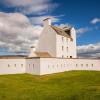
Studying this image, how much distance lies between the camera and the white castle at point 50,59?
172 feet

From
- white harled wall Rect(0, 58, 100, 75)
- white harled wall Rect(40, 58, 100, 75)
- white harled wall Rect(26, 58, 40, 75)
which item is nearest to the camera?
white harled wall Rect(0, 58, 100, 75)

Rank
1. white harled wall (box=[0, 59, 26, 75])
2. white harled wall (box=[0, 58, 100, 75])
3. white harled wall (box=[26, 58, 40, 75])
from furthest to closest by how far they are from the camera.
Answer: white harled wall (box=[26, 58, 40, 75]) < white harled wall (box=[0, 58, 100, 75]) < white harled wall (box=[0, 59, 26, 75])

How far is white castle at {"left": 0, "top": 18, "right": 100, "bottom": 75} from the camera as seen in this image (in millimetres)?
52344

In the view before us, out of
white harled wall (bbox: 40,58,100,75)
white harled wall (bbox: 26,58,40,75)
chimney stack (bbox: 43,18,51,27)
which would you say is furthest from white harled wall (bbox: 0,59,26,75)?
chimney stack (bbox: 43,18,51,27)

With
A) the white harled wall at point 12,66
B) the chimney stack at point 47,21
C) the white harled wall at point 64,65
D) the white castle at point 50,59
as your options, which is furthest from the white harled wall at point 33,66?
the chimney stack at point 47,21

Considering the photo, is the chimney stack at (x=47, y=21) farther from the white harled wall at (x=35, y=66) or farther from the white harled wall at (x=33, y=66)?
the white harled wall at (x=33, y=66)

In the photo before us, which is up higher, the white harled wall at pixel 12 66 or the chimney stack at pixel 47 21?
the chimney stack at pixel 47 21

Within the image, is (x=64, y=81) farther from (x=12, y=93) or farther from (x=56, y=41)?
(x=56, y=41)

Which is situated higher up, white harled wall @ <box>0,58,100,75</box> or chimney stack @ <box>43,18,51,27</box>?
chimney stack @ <box>43,18,51,27</box>

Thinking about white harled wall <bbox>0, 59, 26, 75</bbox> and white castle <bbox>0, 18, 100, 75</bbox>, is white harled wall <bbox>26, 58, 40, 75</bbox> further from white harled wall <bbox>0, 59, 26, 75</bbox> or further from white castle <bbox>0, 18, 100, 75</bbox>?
white harled wall <bbox>0, 59, 26, 75</bbox>

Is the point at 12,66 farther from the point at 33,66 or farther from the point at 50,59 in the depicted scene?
the point at 50,59

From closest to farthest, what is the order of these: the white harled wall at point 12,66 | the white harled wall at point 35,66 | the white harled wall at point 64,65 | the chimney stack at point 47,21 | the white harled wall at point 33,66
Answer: the white harled wall at point 12,66, the white harled wall at point 35,66, the white harled wall at point 33,66, the white harled wall at point 64,65, the chimney stack at point 47,21

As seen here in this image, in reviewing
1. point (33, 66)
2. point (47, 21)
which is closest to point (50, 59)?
point (33, 66)

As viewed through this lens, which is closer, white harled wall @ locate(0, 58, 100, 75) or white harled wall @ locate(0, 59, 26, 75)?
white harled wall @ locate(0, 59, 26, 75)
